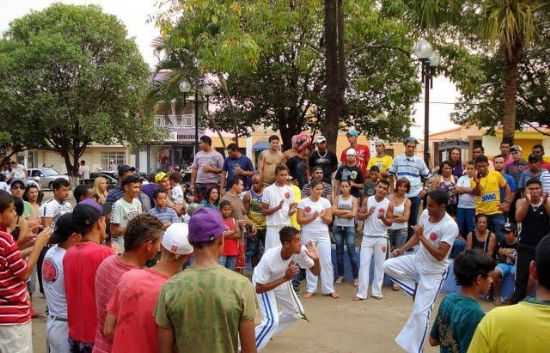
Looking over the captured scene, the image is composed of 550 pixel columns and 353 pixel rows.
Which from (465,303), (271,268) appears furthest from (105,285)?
(271,268)

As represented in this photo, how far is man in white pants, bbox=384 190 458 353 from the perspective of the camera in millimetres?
6203

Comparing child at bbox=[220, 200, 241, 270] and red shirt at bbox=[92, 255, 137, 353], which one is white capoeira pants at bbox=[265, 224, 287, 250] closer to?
child at bbox=[220, 200, 241, 270]

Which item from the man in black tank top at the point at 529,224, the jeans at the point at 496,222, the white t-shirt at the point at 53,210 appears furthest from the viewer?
the jeans at the point at 496,222

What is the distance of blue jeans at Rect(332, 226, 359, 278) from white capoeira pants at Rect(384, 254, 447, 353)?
3579 mm

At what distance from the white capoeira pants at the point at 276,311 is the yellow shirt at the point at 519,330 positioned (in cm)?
378

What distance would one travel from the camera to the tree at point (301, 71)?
13859 mm

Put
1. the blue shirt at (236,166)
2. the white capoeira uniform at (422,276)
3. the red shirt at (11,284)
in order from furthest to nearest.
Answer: the blue shirt at (236,166) < the white capoeira uniform at (422,276) < the red shirt at (11,284)

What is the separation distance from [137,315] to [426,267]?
153 inches

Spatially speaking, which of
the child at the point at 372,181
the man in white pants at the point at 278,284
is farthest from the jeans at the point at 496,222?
the man in white pants at the point at 278,284

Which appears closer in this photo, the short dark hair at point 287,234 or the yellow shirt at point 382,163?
the short dark hair at point 287,234

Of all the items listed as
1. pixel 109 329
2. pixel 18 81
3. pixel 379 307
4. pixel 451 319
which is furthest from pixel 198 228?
pixel 18 81

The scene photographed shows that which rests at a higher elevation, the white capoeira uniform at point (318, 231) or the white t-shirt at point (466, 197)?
the white t-shirt at point (466, 197)

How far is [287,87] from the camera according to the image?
74.6ft

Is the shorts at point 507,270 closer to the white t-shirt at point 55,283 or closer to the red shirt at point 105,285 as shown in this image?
the white t-shirt at point 55,283
